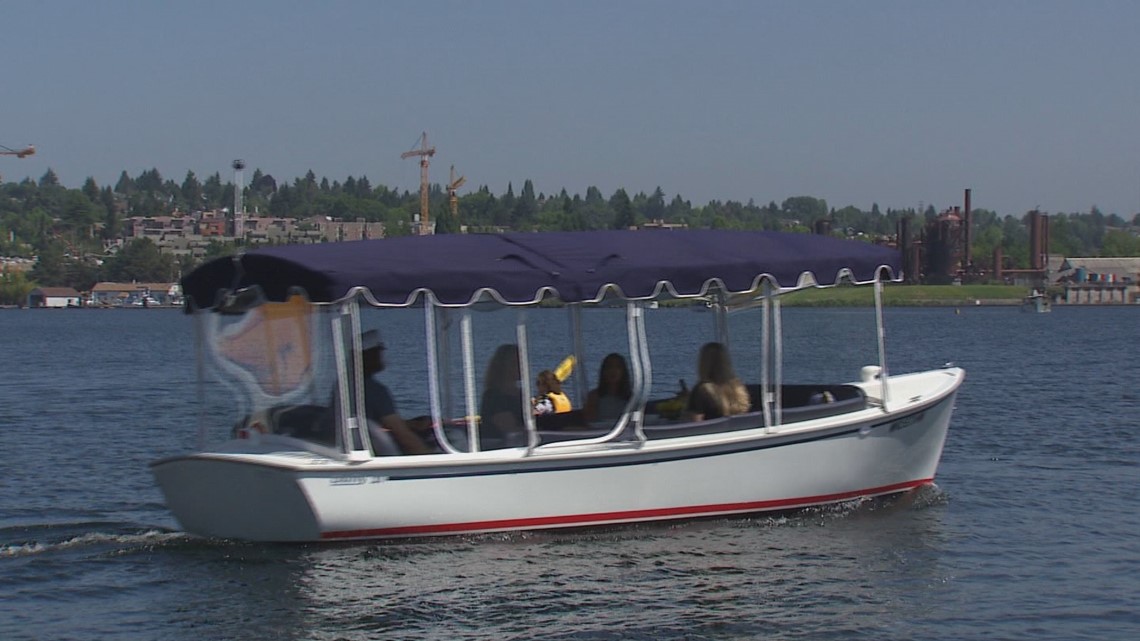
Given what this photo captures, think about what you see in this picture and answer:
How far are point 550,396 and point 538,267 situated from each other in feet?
5.98

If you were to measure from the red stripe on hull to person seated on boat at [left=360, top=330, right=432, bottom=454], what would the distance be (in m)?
0.69

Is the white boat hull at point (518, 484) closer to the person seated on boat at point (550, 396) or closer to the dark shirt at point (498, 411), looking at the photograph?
the dark shirt at point (498, 411)

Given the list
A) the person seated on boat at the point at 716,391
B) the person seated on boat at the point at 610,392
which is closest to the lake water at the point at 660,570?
A: the person seated on boat at the point at 716,391

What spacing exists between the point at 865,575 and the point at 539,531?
2761 millimetres

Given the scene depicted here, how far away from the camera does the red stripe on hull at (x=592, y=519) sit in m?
12.5

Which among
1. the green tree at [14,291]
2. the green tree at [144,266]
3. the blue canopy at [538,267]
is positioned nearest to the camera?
the blue canopy at [538,267]

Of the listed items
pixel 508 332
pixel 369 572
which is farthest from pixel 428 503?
pixel 508 332

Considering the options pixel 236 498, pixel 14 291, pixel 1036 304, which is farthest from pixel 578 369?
pixel 14 291

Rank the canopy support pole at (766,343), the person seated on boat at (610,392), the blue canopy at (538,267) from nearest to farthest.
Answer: the blue canopy at (538,267) → the person seated on boat at (610,392) → the canopy support pole at (766,343)

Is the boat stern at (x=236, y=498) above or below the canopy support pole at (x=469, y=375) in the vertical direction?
below

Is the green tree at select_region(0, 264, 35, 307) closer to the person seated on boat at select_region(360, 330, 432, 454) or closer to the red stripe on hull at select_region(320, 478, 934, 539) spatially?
the person seated on boat at select_region(360, 330, 432, 454)

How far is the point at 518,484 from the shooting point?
497 inches

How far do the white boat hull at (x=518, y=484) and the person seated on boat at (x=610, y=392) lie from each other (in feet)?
1.71

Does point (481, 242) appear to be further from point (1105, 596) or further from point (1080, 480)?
point (1080, 480)
